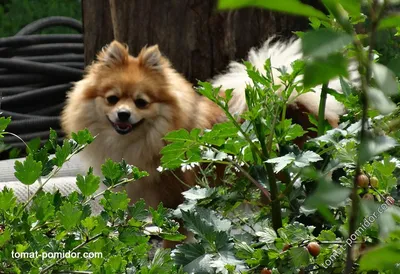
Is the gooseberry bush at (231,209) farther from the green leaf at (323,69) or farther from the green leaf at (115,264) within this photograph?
the green leaf at (323,69)

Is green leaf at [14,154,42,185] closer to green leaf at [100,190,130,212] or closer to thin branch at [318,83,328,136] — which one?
→ green leaf at [100,190,130,212]

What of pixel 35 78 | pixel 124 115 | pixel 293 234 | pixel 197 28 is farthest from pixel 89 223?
pixel 35 78

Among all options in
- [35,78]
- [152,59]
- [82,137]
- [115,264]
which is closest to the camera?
[115,264]

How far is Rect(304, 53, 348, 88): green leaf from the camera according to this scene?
0.34 meters

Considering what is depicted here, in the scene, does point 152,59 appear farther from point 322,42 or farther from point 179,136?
point 322,42

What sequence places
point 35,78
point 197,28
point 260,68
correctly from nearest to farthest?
point 260,68
point 197,28
point 35,78

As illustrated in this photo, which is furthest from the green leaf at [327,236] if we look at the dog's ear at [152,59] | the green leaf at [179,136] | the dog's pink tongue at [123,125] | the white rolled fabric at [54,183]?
the dog's pink tongue at [123,125]

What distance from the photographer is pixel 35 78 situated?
4.79 meters

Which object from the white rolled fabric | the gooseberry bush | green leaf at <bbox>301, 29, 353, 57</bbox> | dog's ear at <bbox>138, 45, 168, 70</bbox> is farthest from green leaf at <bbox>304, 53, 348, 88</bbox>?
dog's ear at <bbox>138, 45, 168, 70</bbox>

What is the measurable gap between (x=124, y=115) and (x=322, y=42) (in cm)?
279

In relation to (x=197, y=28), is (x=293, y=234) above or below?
above

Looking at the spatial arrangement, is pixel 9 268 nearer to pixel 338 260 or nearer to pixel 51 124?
pixel 338 260

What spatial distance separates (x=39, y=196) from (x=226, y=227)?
25 centimetres

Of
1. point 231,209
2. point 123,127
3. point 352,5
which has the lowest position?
point 123,127
